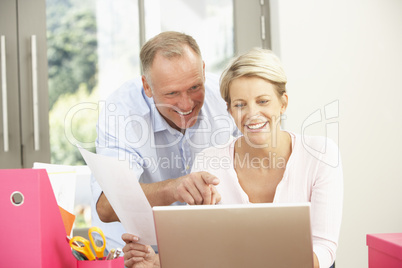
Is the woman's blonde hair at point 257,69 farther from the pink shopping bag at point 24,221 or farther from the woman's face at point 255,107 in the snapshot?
the pink shopping bag at point 24,221

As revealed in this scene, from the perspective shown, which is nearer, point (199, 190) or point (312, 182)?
point (199, 190)

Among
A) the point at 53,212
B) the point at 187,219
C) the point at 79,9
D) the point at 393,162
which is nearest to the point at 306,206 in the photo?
the point at 187,219

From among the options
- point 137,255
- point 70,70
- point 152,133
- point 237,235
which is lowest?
point 137,255

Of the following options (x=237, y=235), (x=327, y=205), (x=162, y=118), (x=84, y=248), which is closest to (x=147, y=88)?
(x=162, y=118)

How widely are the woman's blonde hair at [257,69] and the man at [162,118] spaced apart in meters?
0.25

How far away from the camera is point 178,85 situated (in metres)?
1.73

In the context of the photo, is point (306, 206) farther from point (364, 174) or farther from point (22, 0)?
point (22, 0)

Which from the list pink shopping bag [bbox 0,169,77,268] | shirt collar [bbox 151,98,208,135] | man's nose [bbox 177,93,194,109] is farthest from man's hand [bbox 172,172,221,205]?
shirt collar [bbox 151,98,208,135]

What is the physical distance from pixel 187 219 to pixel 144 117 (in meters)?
1.15

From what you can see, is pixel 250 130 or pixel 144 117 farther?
pixel 144 117

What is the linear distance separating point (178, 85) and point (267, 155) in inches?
17.8

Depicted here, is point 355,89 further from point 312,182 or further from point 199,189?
point 199,189

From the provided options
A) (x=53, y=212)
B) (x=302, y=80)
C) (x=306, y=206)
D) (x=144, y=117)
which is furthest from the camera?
(x=302, y=80)

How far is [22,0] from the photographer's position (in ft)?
7.72
